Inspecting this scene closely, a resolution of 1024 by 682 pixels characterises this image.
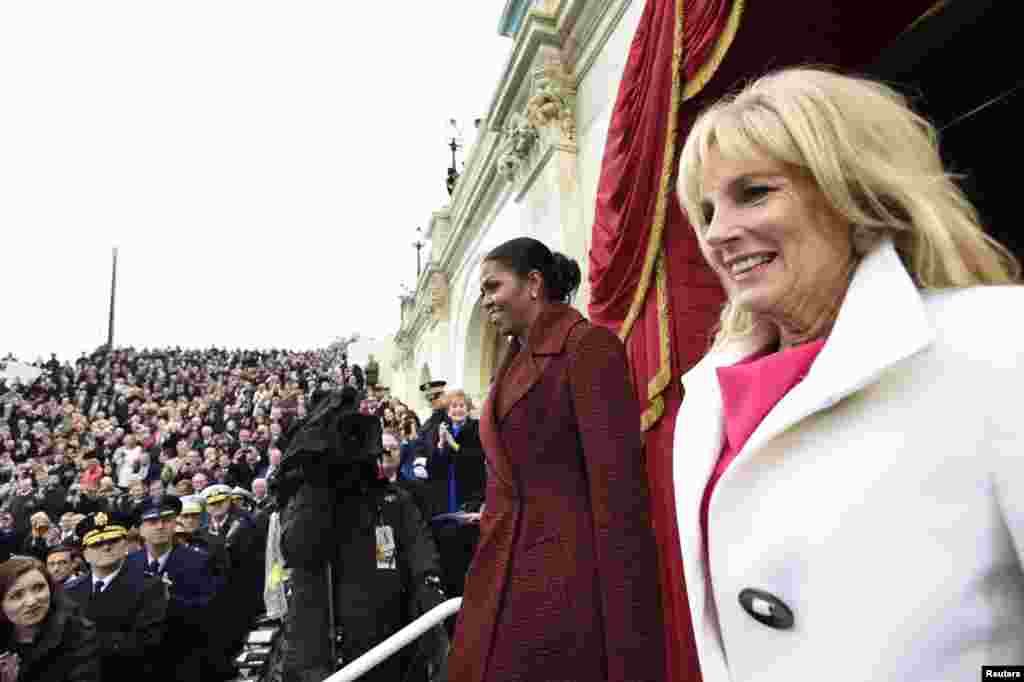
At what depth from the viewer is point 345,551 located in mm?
2865

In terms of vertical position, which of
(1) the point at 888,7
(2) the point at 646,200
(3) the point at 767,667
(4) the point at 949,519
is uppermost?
(1) the point at 888,7

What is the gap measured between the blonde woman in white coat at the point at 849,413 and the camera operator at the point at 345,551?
209 centimetres

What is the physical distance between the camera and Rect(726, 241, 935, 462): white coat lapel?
0.72m

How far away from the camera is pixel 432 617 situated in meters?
2.31

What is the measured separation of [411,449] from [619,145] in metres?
3.45

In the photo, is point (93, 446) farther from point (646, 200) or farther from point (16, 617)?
point (646, 200)

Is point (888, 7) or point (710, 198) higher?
point (888, 7)

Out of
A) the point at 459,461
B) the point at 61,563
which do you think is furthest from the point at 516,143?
the point at 61,563

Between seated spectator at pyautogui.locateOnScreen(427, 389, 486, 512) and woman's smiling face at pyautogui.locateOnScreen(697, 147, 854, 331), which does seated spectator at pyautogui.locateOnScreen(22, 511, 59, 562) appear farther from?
woman's smiling face at pyautogui.locateOnScreen(697, 147, 854, 331)

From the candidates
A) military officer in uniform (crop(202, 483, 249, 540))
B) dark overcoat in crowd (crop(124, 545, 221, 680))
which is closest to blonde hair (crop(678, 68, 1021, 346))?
dark overcoat in crowd (crop(124, 545, 221, 680))

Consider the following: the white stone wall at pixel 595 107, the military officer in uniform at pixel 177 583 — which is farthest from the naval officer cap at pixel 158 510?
the white stone wall at pixel 595 107

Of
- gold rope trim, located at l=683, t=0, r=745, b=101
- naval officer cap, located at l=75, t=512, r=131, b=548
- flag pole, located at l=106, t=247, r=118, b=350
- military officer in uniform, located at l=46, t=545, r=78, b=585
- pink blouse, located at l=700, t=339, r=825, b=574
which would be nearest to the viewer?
pink blouse, located at l=700, t=339, r=825, b=574

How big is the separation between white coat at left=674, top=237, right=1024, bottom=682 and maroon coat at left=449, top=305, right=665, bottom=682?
0.57m

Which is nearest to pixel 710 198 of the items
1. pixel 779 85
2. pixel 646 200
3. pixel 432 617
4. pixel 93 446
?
pixel 779 85
